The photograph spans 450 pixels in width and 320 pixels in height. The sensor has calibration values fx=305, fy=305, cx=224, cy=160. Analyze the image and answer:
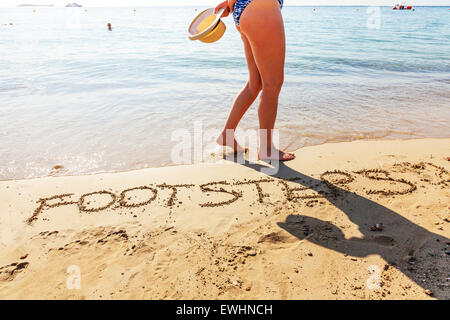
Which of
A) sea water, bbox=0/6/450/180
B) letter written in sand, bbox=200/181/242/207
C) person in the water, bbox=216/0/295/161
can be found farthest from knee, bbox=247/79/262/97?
letter written in sand, bbox=200/181/242/207

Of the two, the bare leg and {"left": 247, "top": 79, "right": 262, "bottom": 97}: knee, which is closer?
the bare leg

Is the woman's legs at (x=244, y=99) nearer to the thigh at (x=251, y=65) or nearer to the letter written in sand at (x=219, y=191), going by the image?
the thigh at (x=251, y=65)

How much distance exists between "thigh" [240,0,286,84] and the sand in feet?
3.32

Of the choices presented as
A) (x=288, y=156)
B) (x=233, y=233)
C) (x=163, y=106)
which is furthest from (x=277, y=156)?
(x=163, y=106)

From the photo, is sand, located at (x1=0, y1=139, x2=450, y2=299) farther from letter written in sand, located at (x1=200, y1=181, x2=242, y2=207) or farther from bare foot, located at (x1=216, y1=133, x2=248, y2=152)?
bare foot, located at (x1=216, y1=133, x2=248, y2=152)

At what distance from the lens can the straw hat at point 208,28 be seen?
275 cm

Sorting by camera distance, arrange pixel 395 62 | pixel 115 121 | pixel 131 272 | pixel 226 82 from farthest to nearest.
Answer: pixel 395 62 → pixel 226 82 → pixel 115 121 → pixel 131 272

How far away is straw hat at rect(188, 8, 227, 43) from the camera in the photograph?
2.75 meters

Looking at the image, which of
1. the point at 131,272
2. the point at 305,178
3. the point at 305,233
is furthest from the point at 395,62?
the point at 131,272

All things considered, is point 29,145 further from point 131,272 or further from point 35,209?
point 131,272

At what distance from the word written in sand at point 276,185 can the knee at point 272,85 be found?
2.77ft

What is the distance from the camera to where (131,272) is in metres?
1.77

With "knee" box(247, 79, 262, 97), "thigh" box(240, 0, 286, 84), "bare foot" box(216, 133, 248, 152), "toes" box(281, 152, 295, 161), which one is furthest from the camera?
"bare foot" box(216, 133, 248, 152)
